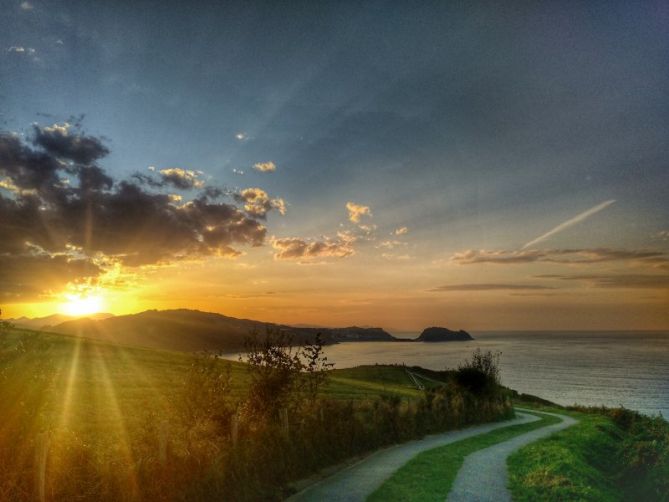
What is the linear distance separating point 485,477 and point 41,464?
1496 centimetres

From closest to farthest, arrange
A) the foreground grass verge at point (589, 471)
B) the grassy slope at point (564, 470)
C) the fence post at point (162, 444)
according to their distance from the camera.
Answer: the fence post at point (162, 444) < the grassy slope at point (564, 470) < the foreground grass verge at point (589, 471)

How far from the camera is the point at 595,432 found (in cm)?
3216

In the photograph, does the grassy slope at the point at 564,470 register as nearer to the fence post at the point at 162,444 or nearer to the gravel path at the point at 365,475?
the gravel path at the point at 365,475

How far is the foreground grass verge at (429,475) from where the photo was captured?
15.2 meters

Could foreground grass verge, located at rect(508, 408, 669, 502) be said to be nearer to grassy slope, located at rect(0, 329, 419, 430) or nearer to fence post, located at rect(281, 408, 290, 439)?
fence post, located at rect(281, 408, 290, 439)

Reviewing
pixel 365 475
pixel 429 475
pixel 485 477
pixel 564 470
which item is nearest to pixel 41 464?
pixel 365 475

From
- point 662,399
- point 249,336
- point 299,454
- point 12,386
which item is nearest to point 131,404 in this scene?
point 249,336

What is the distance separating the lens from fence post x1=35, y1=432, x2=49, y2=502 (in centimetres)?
1076

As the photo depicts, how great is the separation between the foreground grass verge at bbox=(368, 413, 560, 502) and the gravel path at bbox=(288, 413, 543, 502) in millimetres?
384

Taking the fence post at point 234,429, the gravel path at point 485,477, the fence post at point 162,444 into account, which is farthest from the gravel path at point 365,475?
the fence post at point 162,444

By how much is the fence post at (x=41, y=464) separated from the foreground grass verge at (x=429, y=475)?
355 inches

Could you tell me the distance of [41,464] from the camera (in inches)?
425

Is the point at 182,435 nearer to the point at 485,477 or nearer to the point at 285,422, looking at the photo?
the point at 285,422

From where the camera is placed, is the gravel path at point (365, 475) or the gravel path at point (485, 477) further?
the gravel path at point (485, 477)
